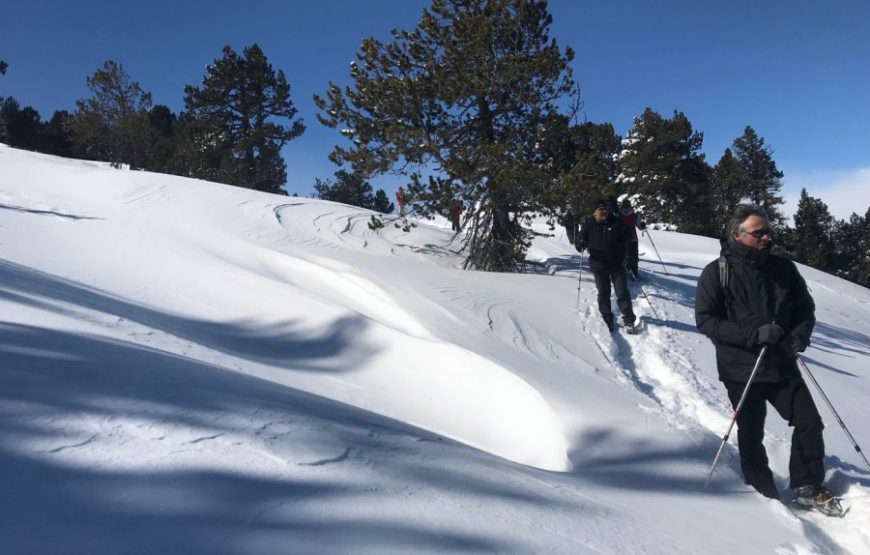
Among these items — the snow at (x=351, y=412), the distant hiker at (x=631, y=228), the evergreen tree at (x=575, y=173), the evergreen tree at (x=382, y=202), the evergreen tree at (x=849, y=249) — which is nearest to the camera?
the snow at (x=351, y=412)


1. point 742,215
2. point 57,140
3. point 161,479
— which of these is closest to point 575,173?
point 742,215

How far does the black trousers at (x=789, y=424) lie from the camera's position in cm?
337

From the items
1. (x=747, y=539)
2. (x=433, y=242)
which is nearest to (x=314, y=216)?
(x=433, y=242)

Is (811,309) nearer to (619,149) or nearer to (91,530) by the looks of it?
(91,530)

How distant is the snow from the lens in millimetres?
1824

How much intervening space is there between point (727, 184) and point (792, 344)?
39562 millimetres

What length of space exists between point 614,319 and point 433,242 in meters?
6.71

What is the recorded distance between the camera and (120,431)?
6.84 feet

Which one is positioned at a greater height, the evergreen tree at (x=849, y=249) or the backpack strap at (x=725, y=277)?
the evergreen tree at (x=849, y=249)

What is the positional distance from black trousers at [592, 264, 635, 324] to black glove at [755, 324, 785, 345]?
4441mm

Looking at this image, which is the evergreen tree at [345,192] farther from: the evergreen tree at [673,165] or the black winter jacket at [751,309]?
the black winter jacket at [751,309]

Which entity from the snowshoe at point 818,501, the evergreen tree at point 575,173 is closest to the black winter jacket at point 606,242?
the evergreen tree at point 575,173

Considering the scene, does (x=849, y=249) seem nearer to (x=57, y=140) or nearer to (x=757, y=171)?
(x=757, y=171)

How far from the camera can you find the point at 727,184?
125 feet
